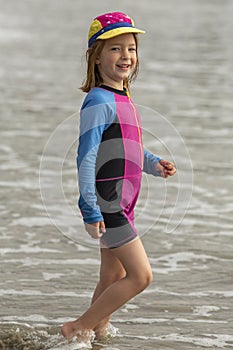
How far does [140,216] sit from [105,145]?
3.03 metres

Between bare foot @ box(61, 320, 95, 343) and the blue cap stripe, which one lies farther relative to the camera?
bare foot @ box(61, 320, 95, 343)

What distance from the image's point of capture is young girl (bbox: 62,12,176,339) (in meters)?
4.44

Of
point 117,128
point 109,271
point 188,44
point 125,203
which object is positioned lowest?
point 188,44

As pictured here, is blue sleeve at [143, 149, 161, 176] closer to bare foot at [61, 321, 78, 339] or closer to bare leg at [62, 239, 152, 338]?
bare leg at [62, 239, 152, 338]

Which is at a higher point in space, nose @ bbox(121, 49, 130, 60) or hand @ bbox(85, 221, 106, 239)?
nose @ bbox(121, 49, 130, 60)

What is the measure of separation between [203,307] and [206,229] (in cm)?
170

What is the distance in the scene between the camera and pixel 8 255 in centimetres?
637

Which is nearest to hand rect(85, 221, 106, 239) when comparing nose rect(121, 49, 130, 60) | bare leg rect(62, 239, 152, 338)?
→ bare leg rect(62, 239, 152, 338)

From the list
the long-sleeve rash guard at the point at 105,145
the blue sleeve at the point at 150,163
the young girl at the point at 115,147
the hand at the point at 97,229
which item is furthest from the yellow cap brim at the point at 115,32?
the hand at the point at 97,229

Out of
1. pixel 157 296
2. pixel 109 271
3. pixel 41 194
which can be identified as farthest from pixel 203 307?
pixel 41 194

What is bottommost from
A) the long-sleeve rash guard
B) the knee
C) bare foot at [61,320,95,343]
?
bare foot at [61,320,95,343]

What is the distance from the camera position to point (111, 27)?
14.7 feet

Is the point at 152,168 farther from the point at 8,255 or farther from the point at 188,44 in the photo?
the point at 188,44

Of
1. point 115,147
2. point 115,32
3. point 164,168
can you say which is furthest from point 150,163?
point 115,32
